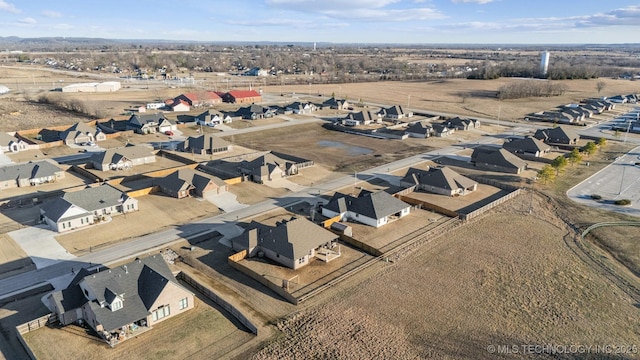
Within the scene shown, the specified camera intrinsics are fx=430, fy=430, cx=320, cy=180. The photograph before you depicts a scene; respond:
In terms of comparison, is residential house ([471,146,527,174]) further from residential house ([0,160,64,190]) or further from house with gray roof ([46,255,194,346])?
residential house ([0,160,64,190])

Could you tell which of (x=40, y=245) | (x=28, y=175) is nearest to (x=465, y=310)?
(x=40, y=245)

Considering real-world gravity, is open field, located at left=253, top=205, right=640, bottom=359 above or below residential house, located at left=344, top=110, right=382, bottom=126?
below

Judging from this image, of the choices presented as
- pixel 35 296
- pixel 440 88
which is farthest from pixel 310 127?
pixel 440 88

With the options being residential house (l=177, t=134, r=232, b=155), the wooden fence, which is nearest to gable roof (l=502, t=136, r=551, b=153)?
residential house (l=177, t=134, r=232, b=155)

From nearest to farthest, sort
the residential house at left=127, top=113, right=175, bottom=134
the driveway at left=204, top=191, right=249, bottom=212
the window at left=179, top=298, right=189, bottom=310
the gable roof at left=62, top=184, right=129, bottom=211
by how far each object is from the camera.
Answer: the window at left=179, top=298, right=189, bottom=310
the gable roof at left=62, top=184, right=129, bottom=211
the driveway at left=204, top=191, right=249, bottom=212
the residential house at left=127, top=113, right=175, bottom=134

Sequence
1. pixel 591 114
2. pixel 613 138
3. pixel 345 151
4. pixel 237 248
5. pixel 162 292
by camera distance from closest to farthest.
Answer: pixel 162 292 → pixel 237 248 → pixel 345 151 → pixel 613 138 → pixel 591 114

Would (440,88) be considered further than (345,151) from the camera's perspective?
Yes

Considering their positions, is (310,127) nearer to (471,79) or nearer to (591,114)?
(591,114)
